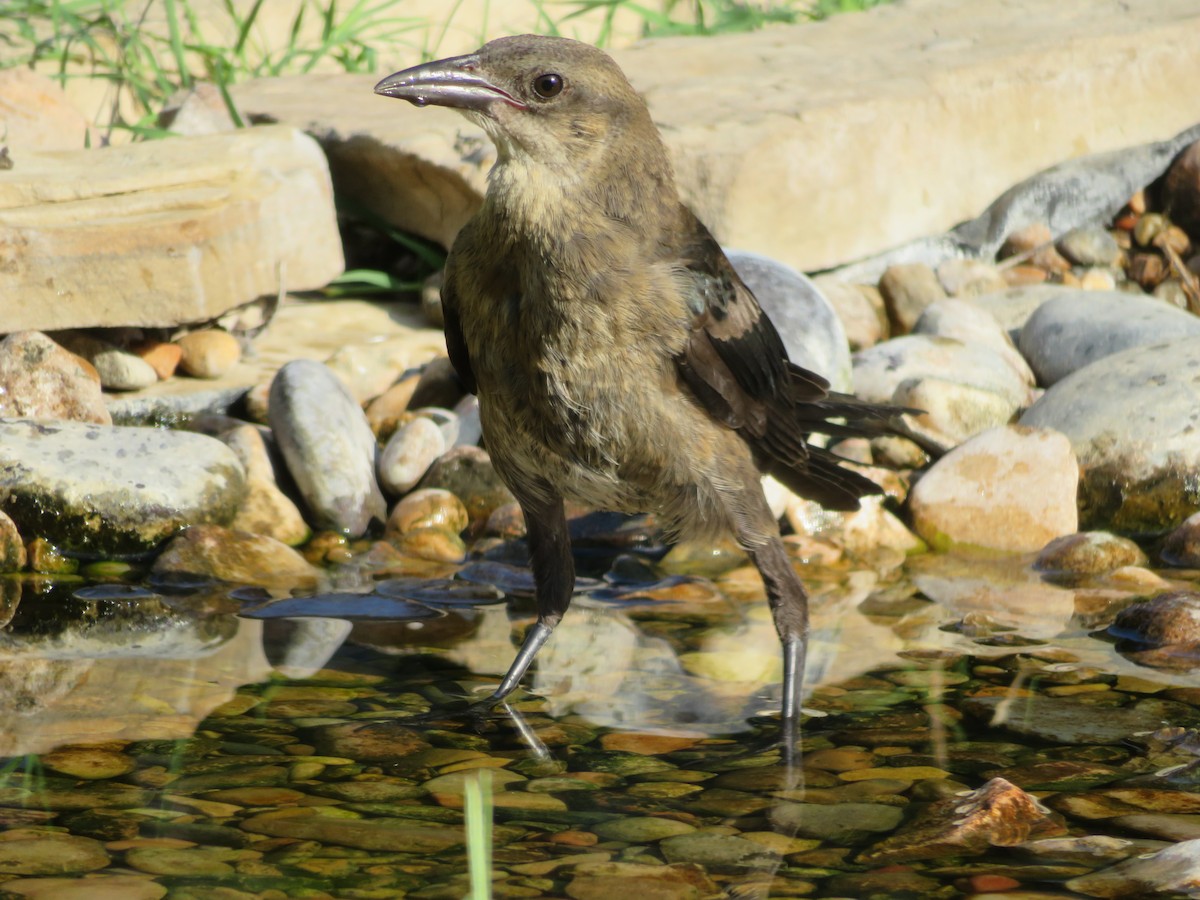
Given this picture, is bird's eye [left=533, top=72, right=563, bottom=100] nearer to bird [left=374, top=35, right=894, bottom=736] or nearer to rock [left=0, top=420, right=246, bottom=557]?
bird [left=374, top=35, right=894, bottom=736]

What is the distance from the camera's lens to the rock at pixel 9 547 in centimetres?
468

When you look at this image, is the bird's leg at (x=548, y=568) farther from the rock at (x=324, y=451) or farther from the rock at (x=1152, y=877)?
the rock at (x=1152, y=877)

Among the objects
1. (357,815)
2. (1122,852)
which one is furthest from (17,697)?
(1122,852)

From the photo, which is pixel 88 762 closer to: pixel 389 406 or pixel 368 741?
pixel 368 741

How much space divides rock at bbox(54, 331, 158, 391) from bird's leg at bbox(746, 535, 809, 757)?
118 inches

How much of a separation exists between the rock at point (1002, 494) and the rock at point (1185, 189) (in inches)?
104

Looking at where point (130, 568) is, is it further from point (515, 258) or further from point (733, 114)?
point (733, 114)

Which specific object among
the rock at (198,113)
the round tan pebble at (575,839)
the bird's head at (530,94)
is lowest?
the round tan pebble at (575,839)

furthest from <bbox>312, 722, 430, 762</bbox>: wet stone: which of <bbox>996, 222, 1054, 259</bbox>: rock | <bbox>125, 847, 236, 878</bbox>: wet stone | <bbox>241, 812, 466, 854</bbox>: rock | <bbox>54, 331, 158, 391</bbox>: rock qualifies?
<bbox>996, 222, 1054, 259</bbox>: rock

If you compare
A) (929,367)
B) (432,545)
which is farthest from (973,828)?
(929,367)

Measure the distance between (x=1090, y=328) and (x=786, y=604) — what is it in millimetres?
2941

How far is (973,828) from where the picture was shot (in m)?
2.83

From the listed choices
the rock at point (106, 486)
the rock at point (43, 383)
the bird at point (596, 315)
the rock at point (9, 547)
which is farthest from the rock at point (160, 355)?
the bird at point (596, 315)

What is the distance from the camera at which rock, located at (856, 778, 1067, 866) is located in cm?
280
